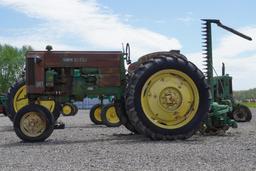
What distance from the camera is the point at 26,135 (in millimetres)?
11500

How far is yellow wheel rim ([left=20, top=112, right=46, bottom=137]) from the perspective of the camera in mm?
11555

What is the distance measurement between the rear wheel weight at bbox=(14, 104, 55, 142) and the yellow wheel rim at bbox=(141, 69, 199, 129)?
6.89ft

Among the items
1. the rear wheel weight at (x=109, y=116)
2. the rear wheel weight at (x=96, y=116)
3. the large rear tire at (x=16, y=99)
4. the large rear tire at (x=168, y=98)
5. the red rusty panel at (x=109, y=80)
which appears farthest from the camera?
the rear wheel weight at (x=96, y=116)

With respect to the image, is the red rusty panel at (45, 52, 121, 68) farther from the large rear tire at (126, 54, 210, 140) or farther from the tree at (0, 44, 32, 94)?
the tree at (0, 44, 32, 94)

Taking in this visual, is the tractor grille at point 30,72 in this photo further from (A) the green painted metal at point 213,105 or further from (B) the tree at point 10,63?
(B) the tree at point 10,63

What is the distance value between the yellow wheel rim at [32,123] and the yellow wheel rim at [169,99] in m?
2.23

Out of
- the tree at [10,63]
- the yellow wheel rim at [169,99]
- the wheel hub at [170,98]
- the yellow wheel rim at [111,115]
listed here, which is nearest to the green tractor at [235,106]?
the yellow wheel rim at [111,115]

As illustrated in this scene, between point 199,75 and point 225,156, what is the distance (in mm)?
3834

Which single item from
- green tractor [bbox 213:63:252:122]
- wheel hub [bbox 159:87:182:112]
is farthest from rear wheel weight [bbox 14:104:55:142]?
green tractor [bbox 213:63:252:122]

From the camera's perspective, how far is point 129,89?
11422 mm

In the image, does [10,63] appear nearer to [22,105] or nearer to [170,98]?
[22,105]

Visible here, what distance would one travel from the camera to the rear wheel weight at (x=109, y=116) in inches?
723

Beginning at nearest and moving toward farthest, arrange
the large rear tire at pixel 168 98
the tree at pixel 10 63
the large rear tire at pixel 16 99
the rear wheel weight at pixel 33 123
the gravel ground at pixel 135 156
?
the gravel ground at pixel 135 156 → the large rear tire at pixel 168 98 → the rear wheel weight at pixel 33 123 → the large rear tire at pixel 16 99 → the tree at pixel 10 63

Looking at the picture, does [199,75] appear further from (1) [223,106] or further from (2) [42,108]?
(2) [42,108]
